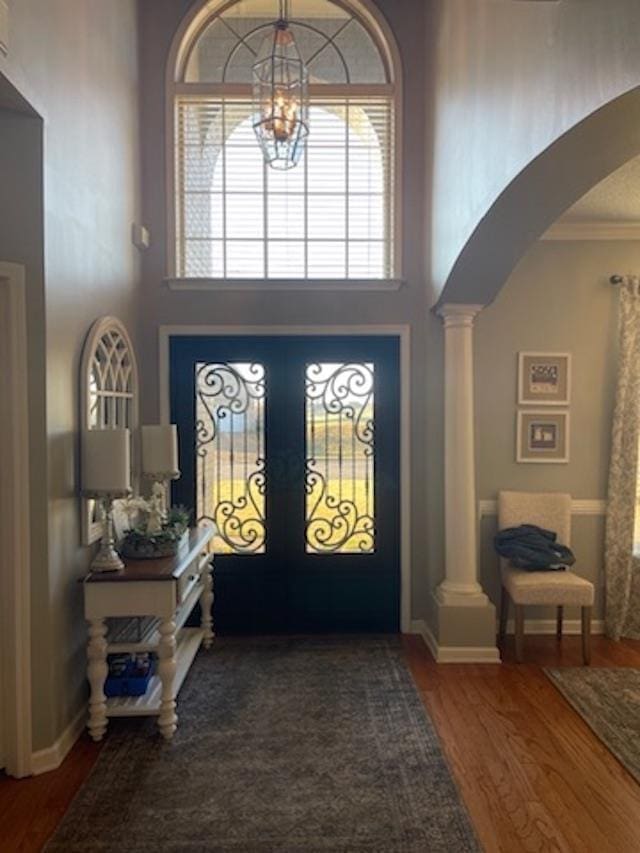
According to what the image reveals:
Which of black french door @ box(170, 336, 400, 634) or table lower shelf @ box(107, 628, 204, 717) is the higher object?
black french door @ box(170, 336, 400, 634)

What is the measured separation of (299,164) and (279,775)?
12.4ft

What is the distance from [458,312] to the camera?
3770 millimetres

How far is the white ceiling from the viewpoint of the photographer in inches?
132

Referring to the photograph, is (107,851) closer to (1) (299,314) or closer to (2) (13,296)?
(2) (13,296)

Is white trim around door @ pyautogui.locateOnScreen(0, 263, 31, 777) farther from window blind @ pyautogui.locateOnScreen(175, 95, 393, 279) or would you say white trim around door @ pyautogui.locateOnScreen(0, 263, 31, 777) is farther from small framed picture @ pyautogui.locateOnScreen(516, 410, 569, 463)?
small framed picture @ pyautogui.locateOnScreen(516, 410, 569, 463)

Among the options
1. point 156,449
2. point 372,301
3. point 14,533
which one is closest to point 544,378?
point 372,301

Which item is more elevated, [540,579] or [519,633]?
[540,579]

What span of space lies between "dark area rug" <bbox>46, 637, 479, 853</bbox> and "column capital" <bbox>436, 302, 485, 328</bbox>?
222 centimetres

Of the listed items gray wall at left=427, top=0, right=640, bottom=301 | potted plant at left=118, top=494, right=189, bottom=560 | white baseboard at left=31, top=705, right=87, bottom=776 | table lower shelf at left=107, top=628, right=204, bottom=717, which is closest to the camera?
gray wall at left=427, top=0, right=640, bottom=301

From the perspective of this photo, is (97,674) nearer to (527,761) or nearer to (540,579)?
(527,761)

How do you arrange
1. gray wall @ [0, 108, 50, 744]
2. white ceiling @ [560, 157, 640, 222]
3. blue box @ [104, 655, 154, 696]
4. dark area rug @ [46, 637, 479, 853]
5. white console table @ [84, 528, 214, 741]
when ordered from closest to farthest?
dark area rug @ [46, 637, 479, 853] → gray wall @ [0, 108, 50, 744] → white console table @ [84, 528, 214, 741] → blue box @ [104, 655, 154, 696] → white ceiling @ [560, 157, 640, 222]

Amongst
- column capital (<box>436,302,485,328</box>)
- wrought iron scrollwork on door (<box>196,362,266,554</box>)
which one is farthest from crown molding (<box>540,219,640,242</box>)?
wrought iron scrollwork on door (<box>196,362,266,554</box>)

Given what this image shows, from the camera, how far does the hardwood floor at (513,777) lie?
2201mm

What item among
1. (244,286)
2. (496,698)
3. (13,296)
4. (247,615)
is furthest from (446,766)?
(244,286)
